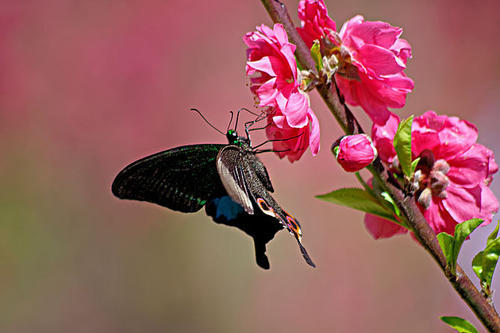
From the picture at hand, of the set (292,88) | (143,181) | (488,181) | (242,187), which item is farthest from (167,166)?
(488,181)

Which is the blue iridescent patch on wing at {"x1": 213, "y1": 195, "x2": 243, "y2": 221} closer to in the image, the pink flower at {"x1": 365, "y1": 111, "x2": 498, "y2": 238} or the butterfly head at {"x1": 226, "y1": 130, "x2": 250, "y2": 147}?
the butterfly head at {"x1": 226, "y1": 130, "x2": 250, "y2": 147}

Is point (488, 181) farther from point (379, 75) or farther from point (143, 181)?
point (143, 181)

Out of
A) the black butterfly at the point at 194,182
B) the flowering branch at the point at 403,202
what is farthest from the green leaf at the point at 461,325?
the black butterfly at the point at 194,182

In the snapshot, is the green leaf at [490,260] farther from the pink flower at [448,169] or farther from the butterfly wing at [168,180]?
the butterfly wing at [168,180]

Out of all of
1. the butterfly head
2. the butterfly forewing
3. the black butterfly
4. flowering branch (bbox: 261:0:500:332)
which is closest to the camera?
flowering branch (bbox: 261:0:500:332)

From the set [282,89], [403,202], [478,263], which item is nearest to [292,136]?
[282,89]

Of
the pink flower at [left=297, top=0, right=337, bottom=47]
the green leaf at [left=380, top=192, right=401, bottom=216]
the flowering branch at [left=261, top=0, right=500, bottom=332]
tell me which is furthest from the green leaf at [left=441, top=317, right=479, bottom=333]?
the pink flower at [left=297, top=0, right=337, bottom=47]

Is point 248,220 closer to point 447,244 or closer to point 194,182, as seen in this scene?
point 194,182
